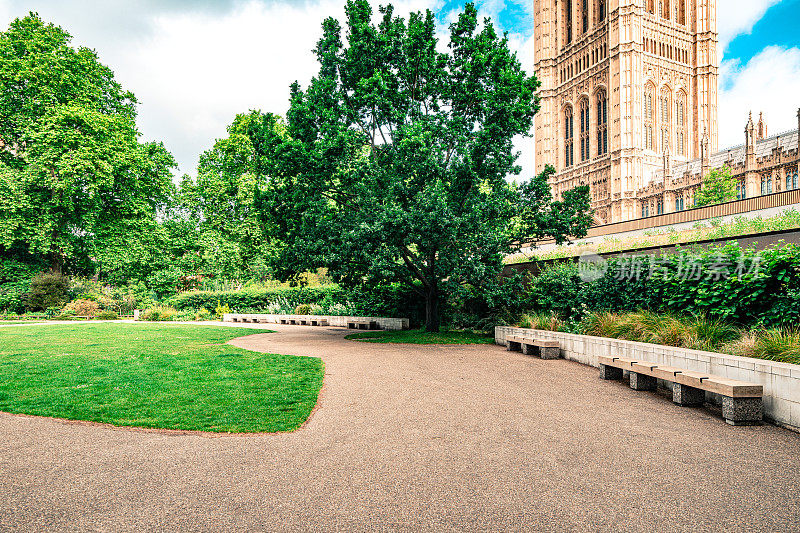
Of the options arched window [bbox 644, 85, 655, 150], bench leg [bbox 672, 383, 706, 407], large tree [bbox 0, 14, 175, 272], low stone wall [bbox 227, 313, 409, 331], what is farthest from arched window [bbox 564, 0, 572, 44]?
bench leg [bbox 672, 383, 706, 407]

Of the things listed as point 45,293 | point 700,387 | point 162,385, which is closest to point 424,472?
point 700,387

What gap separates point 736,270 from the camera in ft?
23.6

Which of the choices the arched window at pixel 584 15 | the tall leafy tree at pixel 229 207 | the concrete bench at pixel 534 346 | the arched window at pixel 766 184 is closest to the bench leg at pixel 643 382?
the concrete bench at pixel 534 346

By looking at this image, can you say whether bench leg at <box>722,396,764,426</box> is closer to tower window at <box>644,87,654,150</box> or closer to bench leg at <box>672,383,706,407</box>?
bench leg at <box>672,383,706,407</box>

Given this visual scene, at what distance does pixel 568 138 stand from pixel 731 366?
8422 centimetres

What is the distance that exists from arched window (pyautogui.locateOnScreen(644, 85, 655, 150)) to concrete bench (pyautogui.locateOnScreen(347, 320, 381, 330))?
70722 mm

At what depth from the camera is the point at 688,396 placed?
236 inches

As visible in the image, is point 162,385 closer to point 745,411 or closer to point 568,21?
point 745,411

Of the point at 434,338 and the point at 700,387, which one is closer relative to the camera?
the point at 700,387

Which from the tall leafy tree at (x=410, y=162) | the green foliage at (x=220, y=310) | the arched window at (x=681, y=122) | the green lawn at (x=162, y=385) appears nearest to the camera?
the green lawn at (x=162, y=385)

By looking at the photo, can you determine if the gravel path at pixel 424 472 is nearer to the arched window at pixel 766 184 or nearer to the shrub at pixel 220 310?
the shrub at pixel 220 310

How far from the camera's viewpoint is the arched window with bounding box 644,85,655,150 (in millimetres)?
73188

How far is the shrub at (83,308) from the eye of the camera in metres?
26.6

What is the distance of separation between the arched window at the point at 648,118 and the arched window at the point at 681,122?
556 cm
